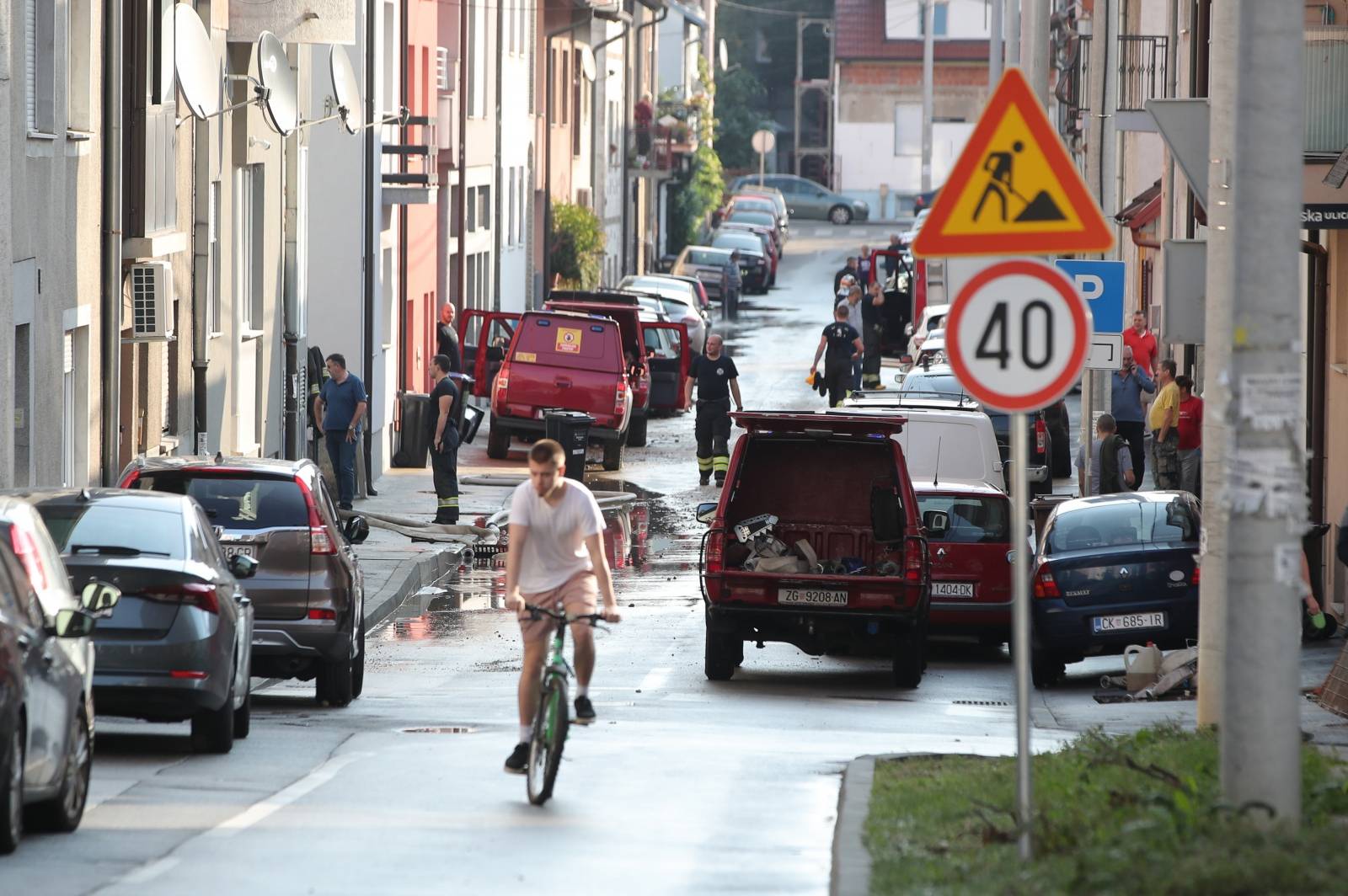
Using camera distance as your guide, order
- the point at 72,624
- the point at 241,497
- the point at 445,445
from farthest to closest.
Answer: the point at 445,445 → the point at 241,497 → the point at 72,624

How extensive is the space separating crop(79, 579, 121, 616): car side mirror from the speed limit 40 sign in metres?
4.09

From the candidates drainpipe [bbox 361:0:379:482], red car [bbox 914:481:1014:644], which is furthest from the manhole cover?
drainpipe [bbox 361:0:379:482]

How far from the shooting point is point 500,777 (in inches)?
464

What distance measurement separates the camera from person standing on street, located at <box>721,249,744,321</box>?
64.4m

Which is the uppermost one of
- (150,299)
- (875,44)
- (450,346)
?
(875,44)

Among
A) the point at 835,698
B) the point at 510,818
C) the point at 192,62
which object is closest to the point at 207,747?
the point at 510,818

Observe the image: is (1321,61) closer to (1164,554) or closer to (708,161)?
(1164,554)

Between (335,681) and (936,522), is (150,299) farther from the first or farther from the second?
(335,681)

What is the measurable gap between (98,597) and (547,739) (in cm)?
200

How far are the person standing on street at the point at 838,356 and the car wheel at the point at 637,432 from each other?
270cm

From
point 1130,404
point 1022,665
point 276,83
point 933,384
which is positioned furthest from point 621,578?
point 1022,665

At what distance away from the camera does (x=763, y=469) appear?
18906 millimetres

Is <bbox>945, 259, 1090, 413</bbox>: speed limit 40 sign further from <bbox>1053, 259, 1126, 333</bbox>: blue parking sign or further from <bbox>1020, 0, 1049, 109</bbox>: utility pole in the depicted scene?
<bbox>1020, 0, 1049, 109</bbox>: utility pole

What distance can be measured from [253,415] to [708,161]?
54440 millimetres
